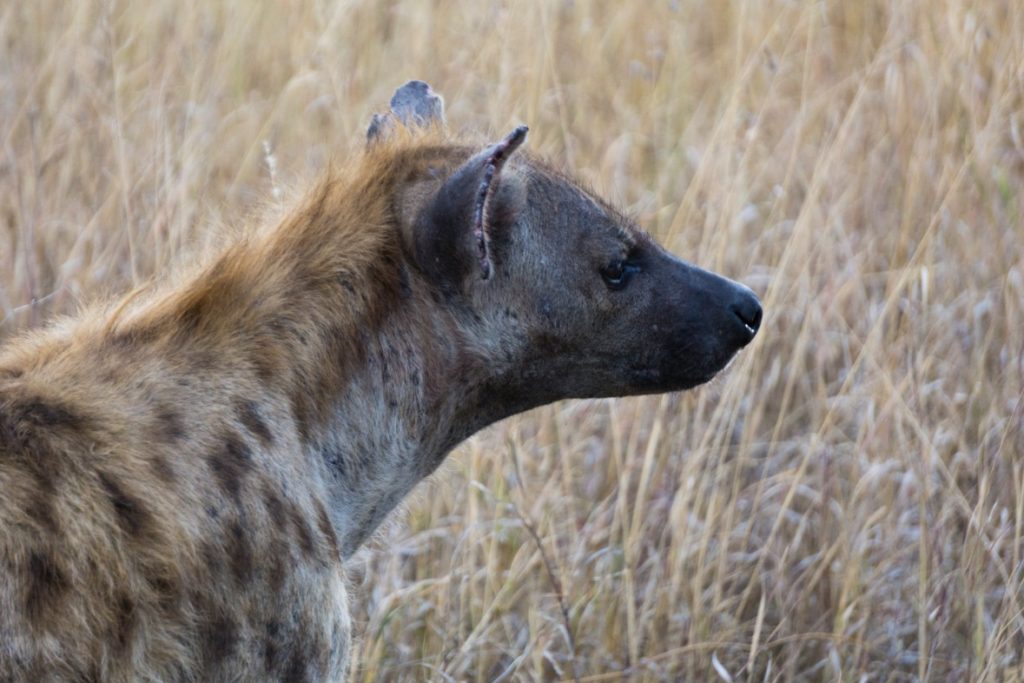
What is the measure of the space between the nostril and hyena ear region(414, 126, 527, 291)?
1.28 ft

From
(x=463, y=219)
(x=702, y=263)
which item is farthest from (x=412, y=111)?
(x=702, y=263)

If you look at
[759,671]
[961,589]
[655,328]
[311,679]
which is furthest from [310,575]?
[961,589]

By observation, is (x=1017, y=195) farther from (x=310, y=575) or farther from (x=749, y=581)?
(x=310, y=575)

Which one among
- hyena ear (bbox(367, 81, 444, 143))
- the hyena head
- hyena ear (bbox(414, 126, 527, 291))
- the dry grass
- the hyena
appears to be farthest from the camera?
the dry grass

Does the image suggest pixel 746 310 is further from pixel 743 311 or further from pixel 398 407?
pixel 398 407

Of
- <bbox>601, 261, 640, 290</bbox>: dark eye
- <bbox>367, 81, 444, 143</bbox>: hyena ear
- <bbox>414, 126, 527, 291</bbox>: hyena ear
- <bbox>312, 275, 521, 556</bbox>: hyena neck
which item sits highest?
<bbox>367, 81, 444, 143</bbox>: hyena ear

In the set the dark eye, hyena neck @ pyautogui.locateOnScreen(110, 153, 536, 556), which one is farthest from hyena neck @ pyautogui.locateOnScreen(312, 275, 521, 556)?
the dark eye

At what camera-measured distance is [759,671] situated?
2.84 metres

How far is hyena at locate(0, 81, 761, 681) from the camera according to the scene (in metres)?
1.66

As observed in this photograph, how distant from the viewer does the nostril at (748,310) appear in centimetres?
218

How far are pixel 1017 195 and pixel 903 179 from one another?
1.09ft

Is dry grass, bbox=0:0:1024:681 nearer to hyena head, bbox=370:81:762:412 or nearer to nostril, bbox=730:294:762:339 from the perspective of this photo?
hyena head, bbox=370:81:762:412

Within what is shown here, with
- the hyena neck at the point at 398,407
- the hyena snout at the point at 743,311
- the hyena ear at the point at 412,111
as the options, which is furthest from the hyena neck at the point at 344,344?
the hyena snout at the point at 743,311

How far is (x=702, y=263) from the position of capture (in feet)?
10.4
